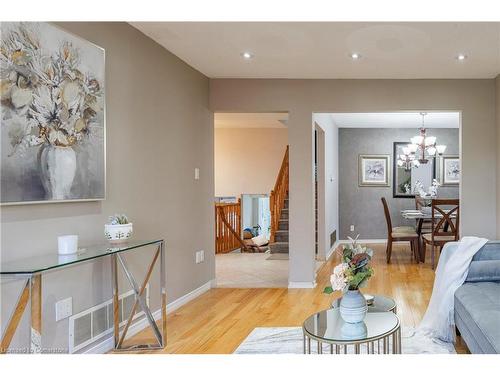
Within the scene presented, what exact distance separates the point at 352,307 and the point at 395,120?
21.2ft

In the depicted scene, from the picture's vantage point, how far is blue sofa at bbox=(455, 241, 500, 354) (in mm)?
2084

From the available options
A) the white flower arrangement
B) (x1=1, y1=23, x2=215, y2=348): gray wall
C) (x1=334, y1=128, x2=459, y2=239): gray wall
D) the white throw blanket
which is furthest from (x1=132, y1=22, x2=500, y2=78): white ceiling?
(x1=334, y1=128, x2=459, y2=239): gray wall

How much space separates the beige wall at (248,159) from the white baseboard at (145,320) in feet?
14.3

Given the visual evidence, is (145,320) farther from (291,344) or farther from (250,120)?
(250,120)

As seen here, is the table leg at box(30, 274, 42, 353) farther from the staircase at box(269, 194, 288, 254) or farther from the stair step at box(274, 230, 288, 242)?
the stair step at box(274, 230, 288, 242)

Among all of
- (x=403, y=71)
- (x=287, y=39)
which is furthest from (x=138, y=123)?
(x=403, y=71)

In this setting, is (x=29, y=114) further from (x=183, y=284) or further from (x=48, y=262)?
(x=183, y=284)

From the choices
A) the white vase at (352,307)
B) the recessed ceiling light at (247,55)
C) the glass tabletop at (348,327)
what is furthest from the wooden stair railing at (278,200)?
the white vase at (352,307)

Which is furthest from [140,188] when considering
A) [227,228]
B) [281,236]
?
[227,228]

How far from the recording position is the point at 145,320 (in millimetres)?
3426

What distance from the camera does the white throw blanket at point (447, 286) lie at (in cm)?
289

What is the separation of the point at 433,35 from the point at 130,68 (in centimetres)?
257

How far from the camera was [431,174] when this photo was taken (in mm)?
8695

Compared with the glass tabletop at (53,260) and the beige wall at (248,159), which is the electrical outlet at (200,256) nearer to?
the glass tabletop at (53,260)
